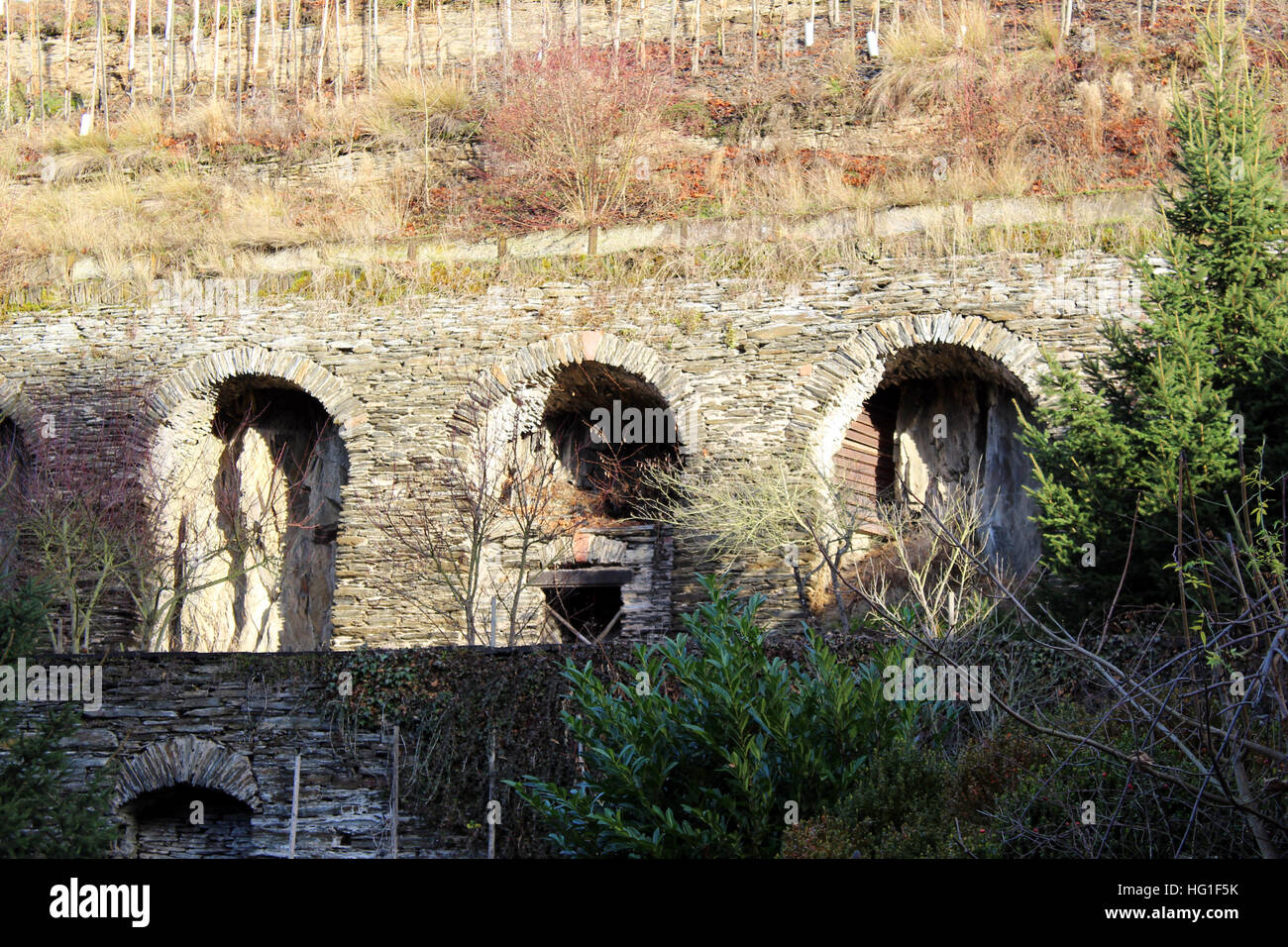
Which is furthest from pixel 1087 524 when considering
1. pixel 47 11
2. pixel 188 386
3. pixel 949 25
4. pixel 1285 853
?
pixel 47 11

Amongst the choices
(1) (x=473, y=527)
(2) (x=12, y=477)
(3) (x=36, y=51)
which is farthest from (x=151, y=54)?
(1) (x=473, y=527)

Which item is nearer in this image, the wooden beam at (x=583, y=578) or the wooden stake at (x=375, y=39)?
the wooden beam at (x=583, y=578)

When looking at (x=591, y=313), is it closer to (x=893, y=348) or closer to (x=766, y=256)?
(x=766, y=256)

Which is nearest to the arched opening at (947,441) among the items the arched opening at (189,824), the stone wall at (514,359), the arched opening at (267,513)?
the stone wall at (514,359)

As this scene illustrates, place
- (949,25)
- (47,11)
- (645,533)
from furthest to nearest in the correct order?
(47,11) → (949,25) → (645,533)

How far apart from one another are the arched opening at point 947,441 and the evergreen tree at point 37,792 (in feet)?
28.3

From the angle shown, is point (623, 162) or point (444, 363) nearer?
point (444, 363)

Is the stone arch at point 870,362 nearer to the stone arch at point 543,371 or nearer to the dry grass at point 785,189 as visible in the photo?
the stone arch at point 543,371

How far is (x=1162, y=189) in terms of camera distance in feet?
43.0

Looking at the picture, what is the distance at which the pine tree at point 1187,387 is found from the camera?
433 inches

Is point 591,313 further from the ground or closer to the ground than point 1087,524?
further from the ground

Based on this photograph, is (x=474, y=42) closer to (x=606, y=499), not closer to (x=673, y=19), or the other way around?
(x=673, y=19)
